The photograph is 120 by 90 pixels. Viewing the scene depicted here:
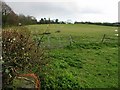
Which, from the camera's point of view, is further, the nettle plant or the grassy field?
the grassy field

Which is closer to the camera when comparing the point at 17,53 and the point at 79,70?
the point at 17,53

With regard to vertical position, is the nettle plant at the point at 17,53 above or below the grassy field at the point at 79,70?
above

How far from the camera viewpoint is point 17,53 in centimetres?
1062

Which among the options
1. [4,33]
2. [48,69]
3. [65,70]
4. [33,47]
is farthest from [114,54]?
[4,33]

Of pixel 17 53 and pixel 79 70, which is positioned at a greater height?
pixel 17 53

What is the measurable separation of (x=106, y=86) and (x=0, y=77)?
6562 mm

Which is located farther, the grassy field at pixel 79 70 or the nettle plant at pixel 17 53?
the grassy field at pixel 79 70

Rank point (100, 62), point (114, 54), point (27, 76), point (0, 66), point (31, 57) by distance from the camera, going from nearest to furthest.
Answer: point (0, 66)
point (27, 76)
point (31, 57)
point (100, 62)
point (114, 54)

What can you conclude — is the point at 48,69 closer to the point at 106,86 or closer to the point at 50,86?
the point at 50,86

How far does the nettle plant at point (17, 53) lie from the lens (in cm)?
998

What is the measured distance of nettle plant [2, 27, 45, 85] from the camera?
9984 mm

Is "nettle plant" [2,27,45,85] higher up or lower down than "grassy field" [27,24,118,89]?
higher up

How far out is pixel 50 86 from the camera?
43.5 ft

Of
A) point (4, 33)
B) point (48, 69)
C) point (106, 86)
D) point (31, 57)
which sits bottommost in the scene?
point (106, 86)
